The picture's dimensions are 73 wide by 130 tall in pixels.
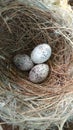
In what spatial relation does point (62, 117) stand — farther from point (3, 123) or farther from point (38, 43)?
point (38, 43)

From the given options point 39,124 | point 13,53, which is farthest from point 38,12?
point 39,124

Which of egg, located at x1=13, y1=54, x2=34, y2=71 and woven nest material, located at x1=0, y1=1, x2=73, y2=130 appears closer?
woven nest material, located at x1=0, y1=1, x2=73, y2=130

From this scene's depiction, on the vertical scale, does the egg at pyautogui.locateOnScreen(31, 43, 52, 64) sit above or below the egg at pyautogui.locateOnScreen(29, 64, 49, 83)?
above

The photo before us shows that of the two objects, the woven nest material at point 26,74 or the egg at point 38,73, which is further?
the egg at point 38,73

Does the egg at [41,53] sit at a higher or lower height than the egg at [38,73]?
higher
